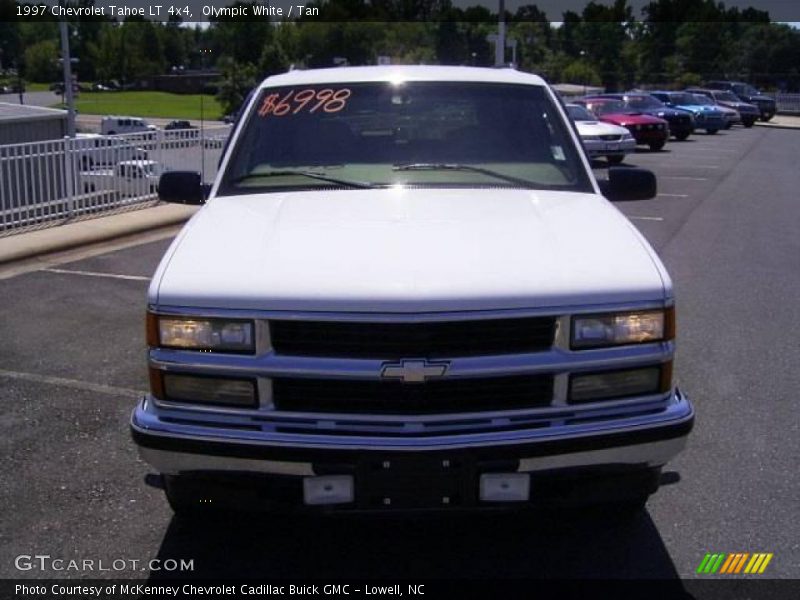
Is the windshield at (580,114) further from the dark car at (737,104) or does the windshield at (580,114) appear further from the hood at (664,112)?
the dark car at (737,104)

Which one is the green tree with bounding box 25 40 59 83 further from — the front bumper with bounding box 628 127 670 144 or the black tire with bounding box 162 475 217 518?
the black tire with bounding box 162 475 217 518

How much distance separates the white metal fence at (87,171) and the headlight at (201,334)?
7938 millimetres

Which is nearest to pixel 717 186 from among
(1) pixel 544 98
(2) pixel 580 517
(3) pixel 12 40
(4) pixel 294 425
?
(1) pixel 544 98

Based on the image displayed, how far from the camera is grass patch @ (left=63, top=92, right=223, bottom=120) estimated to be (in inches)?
2360

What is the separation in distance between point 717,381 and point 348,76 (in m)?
2.97

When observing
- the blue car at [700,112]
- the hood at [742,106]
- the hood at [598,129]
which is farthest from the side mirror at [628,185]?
the hood at [742,106]

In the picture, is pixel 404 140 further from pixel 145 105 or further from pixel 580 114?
pixel 145 105

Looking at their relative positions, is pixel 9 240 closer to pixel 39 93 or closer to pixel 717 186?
pixel 717 186

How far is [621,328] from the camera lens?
11.3 ft

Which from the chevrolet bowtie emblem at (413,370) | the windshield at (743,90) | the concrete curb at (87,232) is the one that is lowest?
the concrete curb at (87,232)

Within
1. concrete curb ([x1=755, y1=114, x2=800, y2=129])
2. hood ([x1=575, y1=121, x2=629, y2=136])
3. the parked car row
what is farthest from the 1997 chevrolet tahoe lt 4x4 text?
concrete curb ([x1=755, y1=114, x2=800, y2=129])

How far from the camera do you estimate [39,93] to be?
75125 mm

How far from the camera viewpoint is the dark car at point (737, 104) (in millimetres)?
41406

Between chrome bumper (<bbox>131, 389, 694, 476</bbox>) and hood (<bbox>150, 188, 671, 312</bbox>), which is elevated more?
hood (<bbox>150, 188, 671, 312</bbox>)
